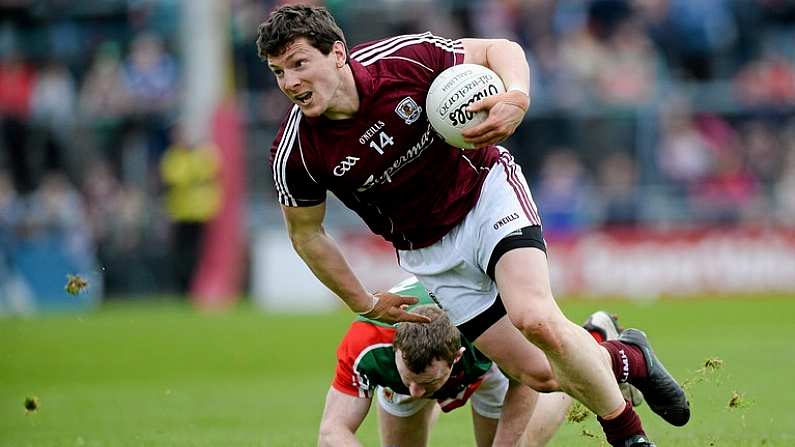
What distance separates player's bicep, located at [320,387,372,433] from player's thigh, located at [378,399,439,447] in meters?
0.35

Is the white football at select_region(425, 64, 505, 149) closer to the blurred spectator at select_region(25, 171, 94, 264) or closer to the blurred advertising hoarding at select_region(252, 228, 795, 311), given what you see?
the blurred advertising hoarding at select_region(252, 228, 795, 311)

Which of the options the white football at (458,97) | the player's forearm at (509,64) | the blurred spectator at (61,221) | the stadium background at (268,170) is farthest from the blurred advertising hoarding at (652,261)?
the white football at (458,97)

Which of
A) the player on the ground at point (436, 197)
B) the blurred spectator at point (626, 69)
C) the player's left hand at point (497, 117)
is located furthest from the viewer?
the blurred spectator at point (626, 69)

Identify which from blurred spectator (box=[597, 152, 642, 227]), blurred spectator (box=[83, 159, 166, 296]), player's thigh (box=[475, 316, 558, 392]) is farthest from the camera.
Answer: blurred spectator (box=[83, 159, 166, 296])

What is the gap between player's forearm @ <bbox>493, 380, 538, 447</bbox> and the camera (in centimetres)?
849

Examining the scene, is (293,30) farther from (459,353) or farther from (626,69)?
(626,69)

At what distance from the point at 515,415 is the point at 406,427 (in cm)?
68

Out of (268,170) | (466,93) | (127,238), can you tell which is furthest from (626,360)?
(268,170)

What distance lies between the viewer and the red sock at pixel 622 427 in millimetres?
7426

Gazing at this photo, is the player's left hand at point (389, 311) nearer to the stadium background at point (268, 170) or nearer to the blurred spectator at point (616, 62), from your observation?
the stadium background at point (268, 170)

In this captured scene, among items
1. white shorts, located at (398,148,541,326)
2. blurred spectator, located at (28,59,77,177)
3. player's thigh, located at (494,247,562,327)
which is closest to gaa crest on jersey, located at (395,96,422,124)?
white shorts, located at (398,148,541,326)

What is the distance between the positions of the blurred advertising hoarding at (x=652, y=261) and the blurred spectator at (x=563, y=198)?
219mm

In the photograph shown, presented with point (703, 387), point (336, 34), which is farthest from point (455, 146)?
point (703, 387)

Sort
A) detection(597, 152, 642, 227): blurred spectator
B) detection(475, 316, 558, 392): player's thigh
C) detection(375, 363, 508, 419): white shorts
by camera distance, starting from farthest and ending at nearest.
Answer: detection(597, 152, 642, 227): blurred spectator
detection(375, 363, 508, 419): white shorts
detection(475, 316, 558, 392): player's thigh
